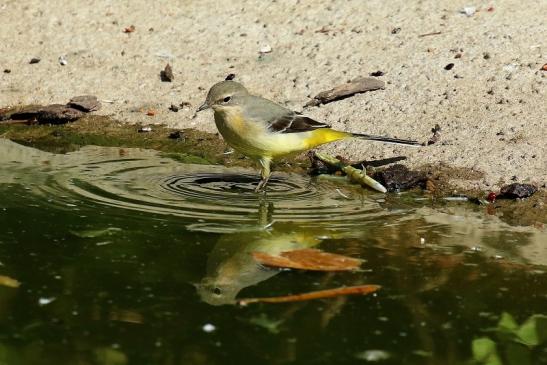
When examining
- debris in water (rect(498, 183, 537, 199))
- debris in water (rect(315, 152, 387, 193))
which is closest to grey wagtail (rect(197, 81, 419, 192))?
debris in water (rect(315, 152, 387, 193))

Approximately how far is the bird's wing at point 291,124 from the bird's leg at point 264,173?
27 centimetres

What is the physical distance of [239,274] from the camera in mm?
6785

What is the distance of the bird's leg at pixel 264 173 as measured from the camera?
30.0 feet

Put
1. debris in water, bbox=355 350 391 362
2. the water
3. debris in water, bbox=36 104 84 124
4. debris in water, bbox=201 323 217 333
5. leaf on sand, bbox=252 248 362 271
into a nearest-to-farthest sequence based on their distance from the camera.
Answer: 1. debris in water, bbox=355 350 391 362
2. the water
3. debris in water, bbox=201 323 217 333
4. leaf on sand, bbox=252 248 362 271
5. debris in water, bbox=36 104 84 124

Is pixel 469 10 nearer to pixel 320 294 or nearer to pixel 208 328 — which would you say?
pixel 320 294

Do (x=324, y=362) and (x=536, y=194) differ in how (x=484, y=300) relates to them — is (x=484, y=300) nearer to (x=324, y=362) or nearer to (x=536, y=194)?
(x=324, y=362)

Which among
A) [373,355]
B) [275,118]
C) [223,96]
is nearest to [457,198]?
[275,118]

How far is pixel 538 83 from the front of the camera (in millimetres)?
10523

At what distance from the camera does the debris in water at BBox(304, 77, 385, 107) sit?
11.1m

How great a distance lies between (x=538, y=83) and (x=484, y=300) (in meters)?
4.62

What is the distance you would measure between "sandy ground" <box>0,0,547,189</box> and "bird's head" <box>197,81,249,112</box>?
3.97 ft

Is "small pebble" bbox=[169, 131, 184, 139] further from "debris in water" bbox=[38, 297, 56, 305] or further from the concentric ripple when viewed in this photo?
"debris in water" bbox=[38, 297, 56, 305]

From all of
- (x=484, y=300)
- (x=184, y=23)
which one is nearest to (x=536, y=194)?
(x=484, y=300)

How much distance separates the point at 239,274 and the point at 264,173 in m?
2.69
